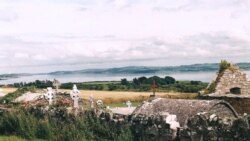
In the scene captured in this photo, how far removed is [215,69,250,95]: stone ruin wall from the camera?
23.1m

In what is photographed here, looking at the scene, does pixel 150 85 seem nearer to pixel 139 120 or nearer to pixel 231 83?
pixel 231 83

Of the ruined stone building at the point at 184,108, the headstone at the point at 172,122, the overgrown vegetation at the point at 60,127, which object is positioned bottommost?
the overgrown vegetation at the point at 60,127

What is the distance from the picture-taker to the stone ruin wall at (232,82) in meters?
23.1

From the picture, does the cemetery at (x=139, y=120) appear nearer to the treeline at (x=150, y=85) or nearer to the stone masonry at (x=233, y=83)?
the stone masonry at (x=233, y=83)

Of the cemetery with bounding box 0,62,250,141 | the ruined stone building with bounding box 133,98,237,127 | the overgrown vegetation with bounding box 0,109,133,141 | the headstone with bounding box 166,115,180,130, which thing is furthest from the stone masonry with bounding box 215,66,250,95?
the headstone with bounding box 166,115,180,130

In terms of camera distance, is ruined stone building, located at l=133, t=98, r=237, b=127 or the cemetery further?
ruined stone building, located at l=133, t=98, r=237, b=127

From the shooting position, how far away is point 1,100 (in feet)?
87.1

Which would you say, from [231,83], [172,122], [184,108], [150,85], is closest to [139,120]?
[172,122]

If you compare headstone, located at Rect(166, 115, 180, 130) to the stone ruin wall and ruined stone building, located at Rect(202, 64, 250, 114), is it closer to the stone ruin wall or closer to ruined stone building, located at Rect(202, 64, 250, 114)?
ruined stone building, located at Rect(202, 64, 250, 114)

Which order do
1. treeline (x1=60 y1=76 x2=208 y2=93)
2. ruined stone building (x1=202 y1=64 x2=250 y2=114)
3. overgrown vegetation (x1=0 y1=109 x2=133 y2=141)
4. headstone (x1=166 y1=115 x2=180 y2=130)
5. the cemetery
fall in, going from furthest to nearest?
1. treeline (x1=60 y1=76 x2=208 y2=93)
2. ruined stone building (x1=202 y1=64 x2=250 y2=114)
3. overgrown vegetation (x1=0 y1=109 x2=133 y2=141)
4. headstone (x1=166 y1=115 x2=180 y2=130)
5. the cemetery

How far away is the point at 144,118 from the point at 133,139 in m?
0.67

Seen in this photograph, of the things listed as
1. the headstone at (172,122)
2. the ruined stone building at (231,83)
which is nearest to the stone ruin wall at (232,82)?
the ruined stone building at (231,83)

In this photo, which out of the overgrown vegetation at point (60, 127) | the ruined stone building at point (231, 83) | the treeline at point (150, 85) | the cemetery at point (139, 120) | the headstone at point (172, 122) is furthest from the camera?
the treeline at point (150, 85)

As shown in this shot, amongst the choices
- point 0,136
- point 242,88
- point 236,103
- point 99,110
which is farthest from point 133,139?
point 242,88
